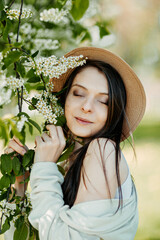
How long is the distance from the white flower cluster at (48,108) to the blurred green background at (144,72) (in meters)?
2.52

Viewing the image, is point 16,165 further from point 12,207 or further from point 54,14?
point 54,14

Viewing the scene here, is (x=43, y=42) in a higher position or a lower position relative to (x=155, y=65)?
lower

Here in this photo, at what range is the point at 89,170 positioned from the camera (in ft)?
5.84

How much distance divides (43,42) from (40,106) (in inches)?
54.7

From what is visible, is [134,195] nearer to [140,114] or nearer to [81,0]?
[140,114]

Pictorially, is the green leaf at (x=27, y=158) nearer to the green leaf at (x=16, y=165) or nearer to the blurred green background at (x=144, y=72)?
the green leaf at (x=16, y=165)

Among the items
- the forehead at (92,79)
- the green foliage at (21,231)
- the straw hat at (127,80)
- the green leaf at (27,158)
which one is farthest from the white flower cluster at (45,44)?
the green foliage at (21,231)

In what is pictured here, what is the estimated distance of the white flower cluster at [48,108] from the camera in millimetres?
1793

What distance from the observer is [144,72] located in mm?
24516

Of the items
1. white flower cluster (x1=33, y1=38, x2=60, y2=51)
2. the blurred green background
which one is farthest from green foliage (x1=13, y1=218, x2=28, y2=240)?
the blurred green background

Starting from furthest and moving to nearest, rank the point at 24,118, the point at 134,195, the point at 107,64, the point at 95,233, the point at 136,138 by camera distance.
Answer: the point at 136,138 < the point at 107,64 < the point at 134,195 < the point at 95,233 < the point at 24,118

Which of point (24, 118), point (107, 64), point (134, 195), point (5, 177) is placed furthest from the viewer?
point (107, 64)

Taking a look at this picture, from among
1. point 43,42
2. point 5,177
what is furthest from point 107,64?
point 43,42

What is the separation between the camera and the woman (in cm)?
170
